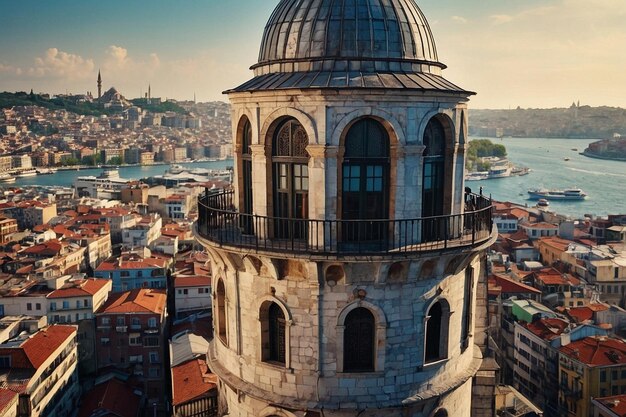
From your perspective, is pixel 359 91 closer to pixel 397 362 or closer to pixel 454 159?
pixel 454 159

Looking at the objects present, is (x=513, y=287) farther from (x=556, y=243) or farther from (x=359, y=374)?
(x=359, y=374)

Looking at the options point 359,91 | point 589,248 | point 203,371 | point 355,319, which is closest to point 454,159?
point 359,91

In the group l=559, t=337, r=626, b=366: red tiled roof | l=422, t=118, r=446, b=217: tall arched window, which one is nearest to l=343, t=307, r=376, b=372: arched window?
l=422, t=118, r=446, b=217: tall arched window

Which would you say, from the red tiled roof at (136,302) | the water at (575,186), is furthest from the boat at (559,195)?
the red tiled roof at (136,302)

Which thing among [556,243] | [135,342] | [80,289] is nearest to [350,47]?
[135,342]

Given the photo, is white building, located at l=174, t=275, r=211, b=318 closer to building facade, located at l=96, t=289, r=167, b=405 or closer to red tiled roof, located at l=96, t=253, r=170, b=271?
building facade, located at l=96, t=289, r=167, b=405

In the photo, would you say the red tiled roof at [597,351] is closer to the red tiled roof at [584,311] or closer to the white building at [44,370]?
the red tiled roof at [584,311]

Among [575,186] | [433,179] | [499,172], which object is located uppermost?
[433,179]
